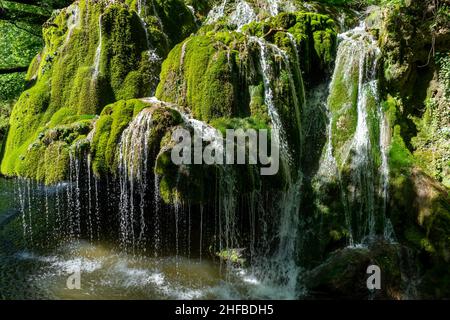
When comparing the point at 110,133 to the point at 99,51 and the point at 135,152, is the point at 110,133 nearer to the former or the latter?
the point at 135,152

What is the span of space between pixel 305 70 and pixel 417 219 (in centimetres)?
445

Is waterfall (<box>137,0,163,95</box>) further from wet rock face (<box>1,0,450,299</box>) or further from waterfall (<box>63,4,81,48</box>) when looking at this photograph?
waterfall (<box>63,4,81,48</box>)

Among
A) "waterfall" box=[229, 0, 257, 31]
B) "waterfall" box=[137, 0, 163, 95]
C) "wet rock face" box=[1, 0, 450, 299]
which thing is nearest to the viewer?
"wet rock face" box=[1, 0, 450, 299]

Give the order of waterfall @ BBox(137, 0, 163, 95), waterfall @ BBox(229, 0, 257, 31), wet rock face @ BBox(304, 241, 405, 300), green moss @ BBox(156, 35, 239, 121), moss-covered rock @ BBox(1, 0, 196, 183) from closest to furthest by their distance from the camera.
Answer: wet rock face @ BBox(304, 241, 405, 300) → green moss @ BBox(156, 35, 239, 121) → moss-covered rock @ BBox(1, 0, 196, 183) → waterfall @ BBox(137, 0, 163, 95) → waterfall @ BBox(229, 0, 257, 31)

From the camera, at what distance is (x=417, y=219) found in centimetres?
835

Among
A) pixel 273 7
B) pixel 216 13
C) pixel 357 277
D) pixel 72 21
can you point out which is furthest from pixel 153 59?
pixel 357 277

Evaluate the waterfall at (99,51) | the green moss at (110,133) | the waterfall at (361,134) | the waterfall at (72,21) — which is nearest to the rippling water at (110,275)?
the green moss at (110,133)

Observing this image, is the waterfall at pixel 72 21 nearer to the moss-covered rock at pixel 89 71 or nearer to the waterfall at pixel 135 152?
the moss-covered rock at pixel 89 71

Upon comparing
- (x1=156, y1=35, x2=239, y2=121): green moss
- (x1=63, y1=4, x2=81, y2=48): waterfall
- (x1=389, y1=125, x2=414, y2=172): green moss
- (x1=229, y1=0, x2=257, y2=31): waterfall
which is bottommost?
(x1=389, y1=125, x2=414, y2=172): green moss

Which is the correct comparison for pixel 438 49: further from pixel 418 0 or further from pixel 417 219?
pixel 417 219

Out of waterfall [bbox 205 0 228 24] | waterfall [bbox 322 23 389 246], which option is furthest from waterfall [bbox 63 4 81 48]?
waterfall [bbox 322 23 389 246]

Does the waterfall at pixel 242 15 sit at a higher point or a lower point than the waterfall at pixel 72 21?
higher

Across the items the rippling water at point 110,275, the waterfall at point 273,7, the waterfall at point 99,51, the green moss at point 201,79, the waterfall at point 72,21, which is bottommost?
the rippling water at point 110,275
